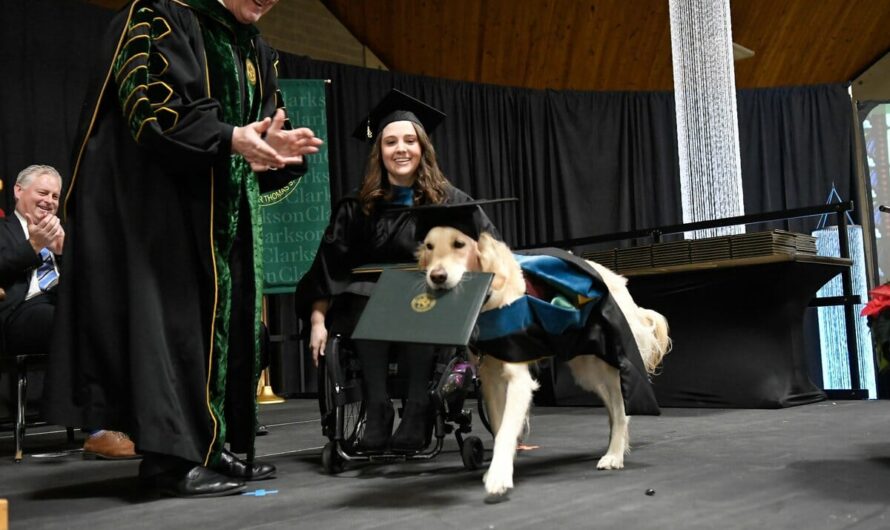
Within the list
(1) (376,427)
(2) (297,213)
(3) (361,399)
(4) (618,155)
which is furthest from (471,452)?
(4) (618,155)

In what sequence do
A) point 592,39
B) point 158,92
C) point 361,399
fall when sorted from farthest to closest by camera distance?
point 592,39, point 361,399, point 158,92

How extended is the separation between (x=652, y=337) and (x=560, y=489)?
89 cm

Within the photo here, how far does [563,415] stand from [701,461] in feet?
7.47

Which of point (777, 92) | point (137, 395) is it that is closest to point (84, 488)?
point (137, 395)

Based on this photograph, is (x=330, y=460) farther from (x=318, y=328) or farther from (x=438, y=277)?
(x=438, y=277)

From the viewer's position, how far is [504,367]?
258cm

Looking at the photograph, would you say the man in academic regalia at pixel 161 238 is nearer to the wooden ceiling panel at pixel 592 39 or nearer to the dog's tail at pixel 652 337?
the dog's tail at pixel 652 337

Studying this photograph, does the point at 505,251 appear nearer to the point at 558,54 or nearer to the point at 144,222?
the point at 144,222

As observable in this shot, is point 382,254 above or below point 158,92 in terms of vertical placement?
below

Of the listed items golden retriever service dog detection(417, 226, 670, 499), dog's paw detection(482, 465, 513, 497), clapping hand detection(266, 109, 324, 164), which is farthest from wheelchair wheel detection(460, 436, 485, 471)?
clapping hand detection(266, 109, 324, 164)

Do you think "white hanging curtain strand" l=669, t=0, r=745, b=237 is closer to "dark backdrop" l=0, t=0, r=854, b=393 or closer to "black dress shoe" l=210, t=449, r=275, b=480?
"dark backdrop" l=0, t=0, r=854, b=393

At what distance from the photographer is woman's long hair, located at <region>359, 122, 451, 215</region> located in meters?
3.18

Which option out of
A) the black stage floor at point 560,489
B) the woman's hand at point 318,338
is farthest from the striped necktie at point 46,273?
the woman's hand at point 318,338

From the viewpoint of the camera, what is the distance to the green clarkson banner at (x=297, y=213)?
7.00m
